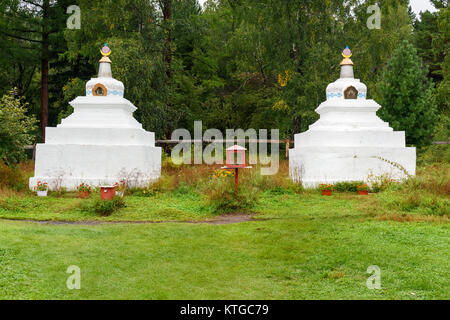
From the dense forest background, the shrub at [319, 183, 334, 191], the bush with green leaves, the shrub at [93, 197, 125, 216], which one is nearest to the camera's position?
the shrub at [93, 197, 125, 216]

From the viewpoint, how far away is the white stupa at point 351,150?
14.2 metres

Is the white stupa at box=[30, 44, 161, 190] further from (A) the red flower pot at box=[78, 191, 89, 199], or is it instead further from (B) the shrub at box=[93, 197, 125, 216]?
(B) the shrub at box=[93, 197, 125, 216]

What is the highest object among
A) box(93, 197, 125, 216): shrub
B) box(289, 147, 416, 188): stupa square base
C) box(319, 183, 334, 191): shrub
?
box(289, 147, 416, 188): stupa square base

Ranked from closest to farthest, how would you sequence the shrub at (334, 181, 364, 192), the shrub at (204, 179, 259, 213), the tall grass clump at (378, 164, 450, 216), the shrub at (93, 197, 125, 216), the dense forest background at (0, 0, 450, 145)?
the tall grass clump at (378, 164, 450, 216) → the shrub at (93, 197, 125, 216) → the shrub at (204, 179, 259, 213) → the shrub at (334, 181, 364, 192) → the dense forest background at (0, 0, 450, 145)

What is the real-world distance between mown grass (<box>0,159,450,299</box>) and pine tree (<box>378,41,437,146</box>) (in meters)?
13.2

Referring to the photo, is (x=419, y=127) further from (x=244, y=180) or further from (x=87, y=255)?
(x=87, y=255)

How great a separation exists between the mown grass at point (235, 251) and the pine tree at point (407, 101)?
13.2 m

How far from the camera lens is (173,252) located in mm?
6531

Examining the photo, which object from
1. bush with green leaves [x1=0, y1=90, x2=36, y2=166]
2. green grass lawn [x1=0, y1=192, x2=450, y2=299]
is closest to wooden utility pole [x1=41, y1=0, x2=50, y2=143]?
bush with green leaves [x1=0, y1=90, x2=36, y2=166]

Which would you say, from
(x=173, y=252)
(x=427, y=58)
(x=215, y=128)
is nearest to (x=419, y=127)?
(x=215, y=128)

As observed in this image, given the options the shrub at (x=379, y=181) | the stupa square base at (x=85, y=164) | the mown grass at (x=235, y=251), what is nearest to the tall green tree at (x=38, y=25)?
the stupa square base at (x=85, y=164)

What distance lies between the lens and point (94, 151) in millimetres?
13406

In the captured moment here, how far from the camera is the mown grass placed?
16.3 ft

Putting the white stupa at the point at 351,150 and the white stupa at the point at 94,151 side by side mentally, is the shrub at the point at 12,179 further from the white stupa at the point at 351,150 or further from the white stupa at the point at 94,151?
the white stupa at the point at 351,150
